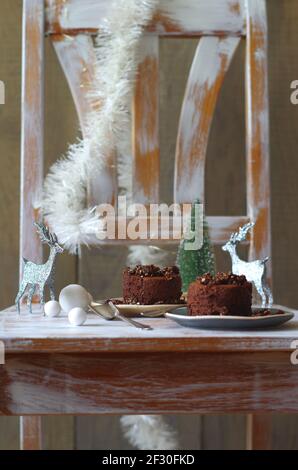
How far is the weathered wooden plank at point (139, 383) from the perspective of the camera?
1.97 ft

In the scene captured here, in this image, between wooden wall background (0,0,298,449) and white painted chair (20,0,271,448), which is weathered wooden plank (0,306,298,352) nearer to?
white painted chair (20,0,271,448)

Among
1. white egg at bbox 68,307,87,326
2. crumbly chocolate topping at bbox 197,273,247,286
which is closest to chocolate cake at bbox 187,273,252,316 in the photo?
crumbly chocolate topping at bbox 197,273,247,286

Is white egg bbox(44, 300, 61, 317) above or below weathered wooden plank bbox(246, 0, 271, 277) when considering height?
below

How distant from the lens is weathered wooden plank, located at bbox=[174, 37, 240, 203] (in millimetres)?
1140

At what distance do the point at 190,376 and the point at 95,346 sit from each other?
0.10 meters

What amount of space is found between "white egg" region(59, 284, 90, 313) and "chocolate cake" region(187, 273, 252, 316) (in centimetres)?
17

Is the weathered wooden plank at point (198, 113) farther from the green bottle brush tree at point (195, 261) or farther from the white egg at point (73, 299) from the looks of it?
the white egg at point (73, 299)

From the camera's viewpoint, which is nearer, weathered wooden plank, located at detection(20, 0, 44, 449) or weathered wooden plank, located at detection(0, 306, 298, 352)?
weathered wooden plank, located at detection(0, 306, 298, 352)

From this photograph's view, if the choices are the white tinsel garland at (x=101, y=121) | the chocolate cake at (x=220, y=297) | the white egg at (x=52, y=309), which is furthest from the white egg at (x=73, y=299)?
the white tinsel garland at (x=101, y=121)

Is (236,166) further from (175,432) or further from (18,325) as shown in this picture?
(18,325)

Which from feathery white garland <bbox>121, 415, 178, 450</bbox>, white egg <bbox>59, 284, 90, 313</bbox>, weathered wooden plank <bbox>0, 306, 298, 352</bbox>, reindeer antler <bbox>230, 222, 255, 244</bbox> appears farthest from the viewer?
feathery white garland <bbox>121, 415, 178, 450</bbox>

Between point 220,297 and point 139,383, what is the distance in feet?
0.47

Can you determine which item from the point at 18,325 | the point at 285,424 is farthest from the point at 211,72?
the point at 285,424

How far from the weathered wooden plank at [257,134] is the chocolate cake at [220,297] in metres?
0.42
